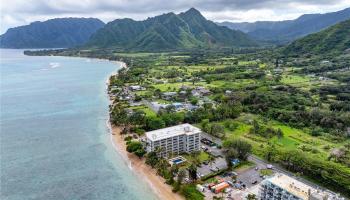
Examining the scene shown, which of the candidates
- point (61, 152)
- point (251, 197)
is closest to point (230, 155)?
point (251, 197)

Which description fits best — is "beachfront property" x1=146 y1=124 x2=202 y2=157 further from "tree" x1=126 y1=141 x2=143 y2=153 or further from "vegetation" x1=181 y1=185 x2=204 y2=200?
"vegetation" x1=181 y1=185 x2=204 y2=200

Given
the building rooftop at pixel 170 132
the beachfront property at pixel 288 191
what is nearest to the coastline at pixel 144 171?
the building rooftop at pixel 170 132

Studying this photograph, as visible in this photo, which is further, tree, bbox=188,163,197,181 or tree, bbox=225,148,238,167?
tree, bbox=225,148,238,167

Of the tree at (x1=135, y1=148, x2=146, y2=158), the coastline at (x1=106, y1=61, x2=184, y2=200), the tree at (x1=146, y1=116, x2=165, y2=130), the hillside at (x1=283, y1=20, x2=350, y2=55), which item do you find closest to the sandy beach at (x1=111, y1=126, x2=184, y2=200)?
the coastline at (x1=106, y1=61, x2=184, y2=200)

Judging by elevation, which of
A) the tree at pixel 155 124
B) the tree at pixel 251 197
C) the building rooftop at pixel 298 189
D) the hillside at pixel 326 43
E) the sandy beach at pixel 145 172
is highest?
the hillside at pixel 326 43

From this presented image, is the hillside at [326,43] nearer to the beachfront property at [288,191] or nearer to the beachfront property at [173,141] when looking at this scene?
the beachfront property at [173,141]

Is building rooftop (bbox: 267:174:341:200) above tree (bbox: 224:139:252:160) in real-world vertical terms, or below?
above

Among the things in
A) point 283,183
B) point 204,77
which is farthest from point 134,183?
point 204,77
